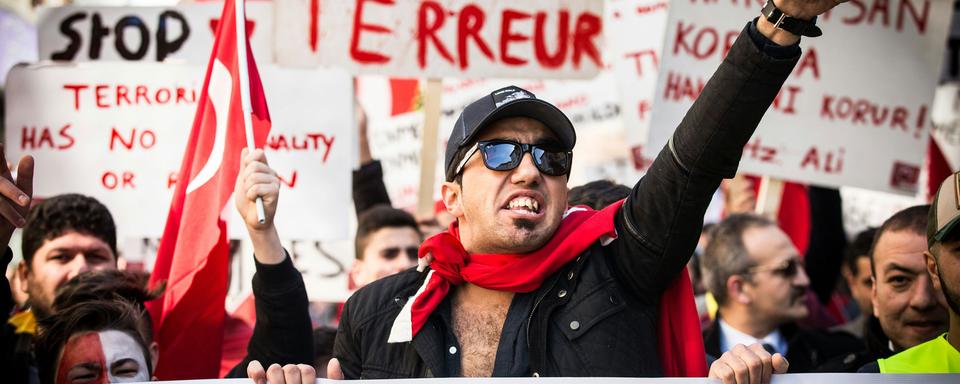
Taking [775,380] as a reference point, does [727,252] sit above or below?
below

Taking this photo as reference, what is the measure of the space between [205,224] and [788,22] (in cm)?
216

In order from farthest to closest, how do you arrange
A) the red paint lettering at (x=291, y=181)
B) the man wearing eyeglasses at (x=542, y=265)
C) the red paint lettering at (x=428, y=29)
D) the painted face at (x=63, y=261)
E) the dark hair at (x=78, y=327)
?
the red paint lettering at (x=428, y=29) < the red paint lettering at (x=291, y=181) < the painted face at (x=63, y=261) < the dark hair at (x=78, y=327) < the man wearing eyeglasses at (x=542, y=265)

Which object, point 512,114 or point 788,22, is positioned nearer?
point 788,22

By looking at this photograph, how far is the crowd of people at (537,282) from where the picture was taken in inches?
114

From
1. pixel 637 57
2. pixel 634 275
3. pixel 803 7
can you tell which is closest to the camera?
pixel 803 7

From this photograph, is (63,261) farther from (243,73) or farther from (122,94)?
(243,73)

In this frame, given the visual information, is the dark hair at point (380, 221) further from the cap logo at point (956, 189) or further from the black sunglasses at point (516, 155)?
the cap logo at point (956, 189)

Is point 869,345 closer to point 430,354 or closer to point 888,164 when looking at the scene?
point 888,164

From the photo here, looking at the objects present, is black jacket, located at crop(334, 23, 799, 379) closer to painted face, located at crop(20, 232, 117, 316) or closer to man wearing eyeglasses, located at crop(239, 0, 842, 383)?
man wearing eyeglasses, located at crop(239, 0, 842, 383)

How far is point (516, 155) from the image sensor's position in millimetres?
3252

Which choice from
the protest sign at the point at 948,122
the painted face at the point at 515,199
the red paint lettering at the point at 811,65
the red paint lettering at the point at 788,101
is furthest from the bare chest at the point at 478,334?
the protest sign at the point at 948,122

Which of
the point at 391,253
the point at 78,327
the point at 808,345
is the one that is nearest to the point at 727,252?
the point at 808,345

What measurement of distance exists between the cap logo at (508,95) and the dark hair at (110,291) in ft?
4.70

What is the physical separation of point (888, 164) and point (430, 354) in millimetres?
3404
